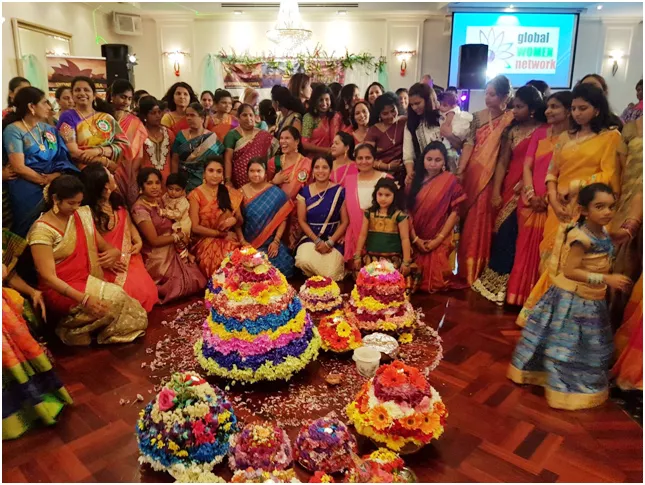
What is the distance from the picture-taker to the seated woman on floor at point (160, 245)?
12.2ft

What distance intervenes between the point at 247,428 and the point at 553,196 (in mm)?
2457

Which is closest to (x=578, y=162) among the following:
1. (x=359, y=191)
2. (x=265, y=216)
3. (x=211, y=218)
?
(x=359, y=191)

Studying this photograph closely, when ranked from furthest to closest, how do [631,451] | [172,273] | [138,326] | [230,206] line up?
[230,206] < [172,273] < [138,326] < [631,451]

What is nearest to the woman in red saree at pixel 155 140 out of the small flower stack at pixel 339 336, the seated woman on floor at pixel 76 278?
the seated woman on floor at pixel 76 278

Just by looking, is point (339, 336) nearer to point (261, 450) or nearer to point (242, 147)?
point (261, 450)

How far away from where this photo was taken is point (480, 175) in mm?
3982

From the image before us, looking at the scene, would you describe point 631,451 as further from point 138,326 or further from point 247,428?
point 138,326

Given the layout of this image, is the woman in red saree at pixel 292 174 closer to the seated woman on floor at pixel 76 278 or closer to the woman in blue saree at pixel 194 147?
the woman in blue saree at pixel 194 147

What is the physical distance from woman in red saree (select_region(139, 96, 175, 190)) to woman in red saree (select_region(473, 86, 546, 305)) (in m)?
2.82

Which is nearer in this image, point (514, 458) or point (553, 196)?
point (514, 458)

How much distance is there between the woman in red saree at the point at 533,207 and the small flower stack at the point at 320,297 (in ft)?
4.45

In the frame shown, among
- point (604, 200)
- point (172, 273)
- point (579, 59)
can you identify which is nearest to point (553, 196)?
point (604, 200)

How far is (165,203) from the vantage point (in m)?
3.90

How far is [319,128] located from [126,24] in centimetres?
661
